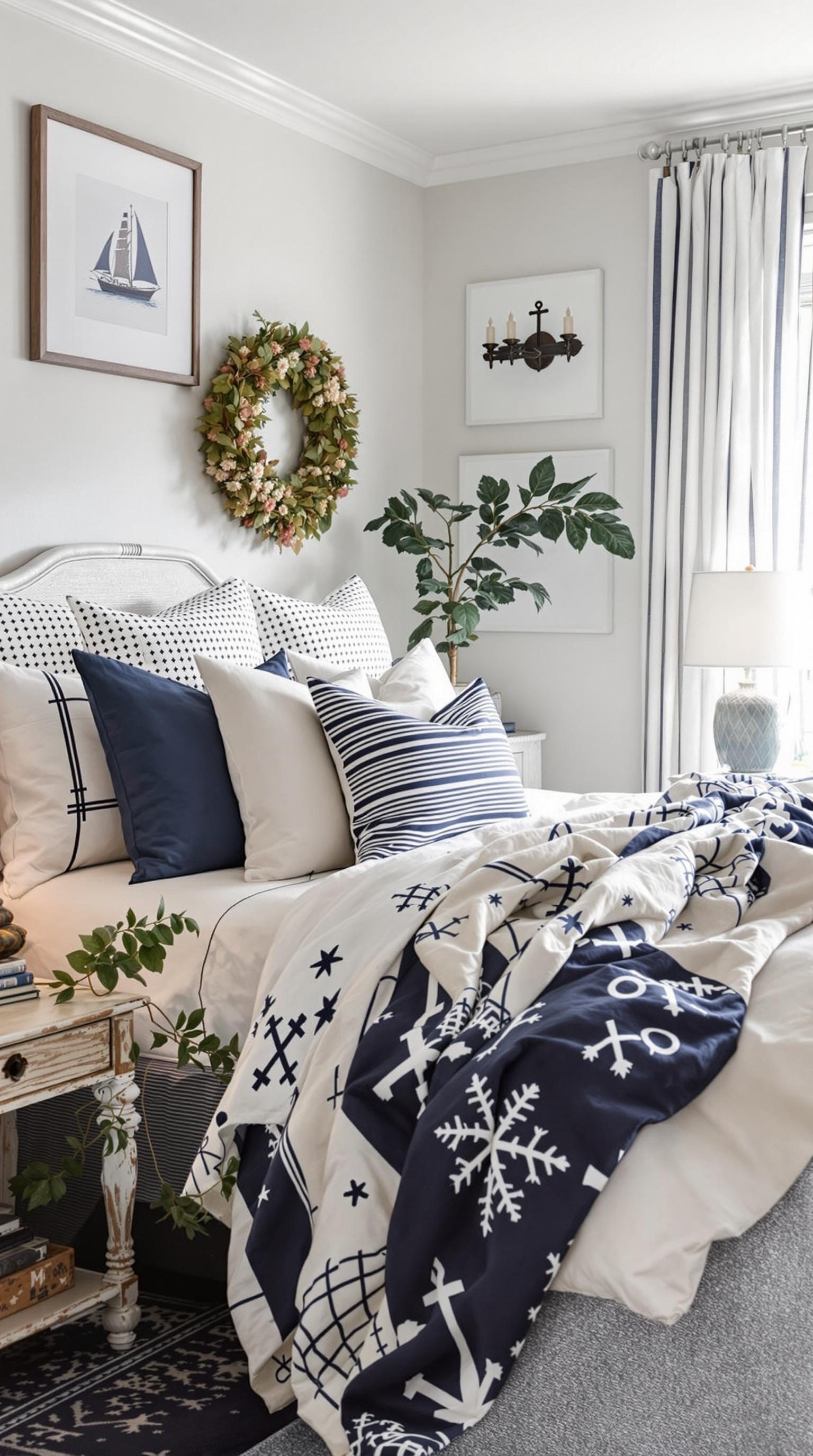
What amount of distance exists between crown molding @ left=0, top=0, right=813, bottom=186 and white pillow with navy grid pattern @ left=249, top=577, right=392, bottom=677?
1433mm

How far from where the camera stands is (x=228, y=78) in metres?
3.85

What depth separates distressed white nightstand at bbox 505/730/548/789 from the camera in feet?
14.6

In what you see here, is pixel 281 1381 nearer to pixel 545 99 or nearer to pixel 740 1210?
pixel 740 1210

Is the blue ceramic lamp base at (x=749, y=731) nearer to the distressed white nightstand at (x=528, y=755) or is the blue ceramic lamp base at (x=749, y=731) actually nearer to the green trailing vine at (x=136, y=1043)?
the distressed white nightstand at (x=528, y=755)

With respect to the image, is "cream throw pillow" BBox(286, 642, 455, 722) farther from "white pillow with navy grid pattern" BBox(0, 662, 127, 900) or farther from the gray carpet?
the gray carpet

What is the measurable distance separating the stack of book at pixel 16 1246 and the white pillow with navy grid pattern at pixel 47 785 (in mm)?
640

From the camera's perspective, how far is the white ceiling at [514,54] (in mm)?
3502

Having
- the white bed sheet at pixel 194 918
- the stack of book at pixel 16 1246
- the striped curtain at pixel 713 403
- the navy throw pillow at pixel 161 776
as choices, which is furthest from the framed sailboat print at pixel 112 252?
the stack of book at pixel 16 1246

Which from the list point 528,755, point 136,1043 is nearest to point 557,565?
point 528,755

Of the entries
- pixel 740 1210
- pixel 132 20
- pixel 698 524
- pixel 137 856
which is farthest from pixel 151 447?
pixel 740 1210

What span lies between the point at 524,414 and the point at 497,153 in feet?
2.83

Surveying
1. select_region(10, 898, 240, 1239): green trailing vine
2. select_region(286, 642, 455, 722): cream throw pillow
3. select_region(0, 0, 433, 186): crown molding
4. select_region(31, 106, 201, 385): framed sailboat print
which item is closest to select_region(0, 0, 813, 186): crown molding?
select_region(0, 0, 433, 186): crown molding

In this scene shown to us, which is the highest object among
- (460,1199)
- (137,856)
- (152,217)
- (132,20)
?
(132,20)

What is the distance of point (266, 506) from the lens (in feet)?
13.1
